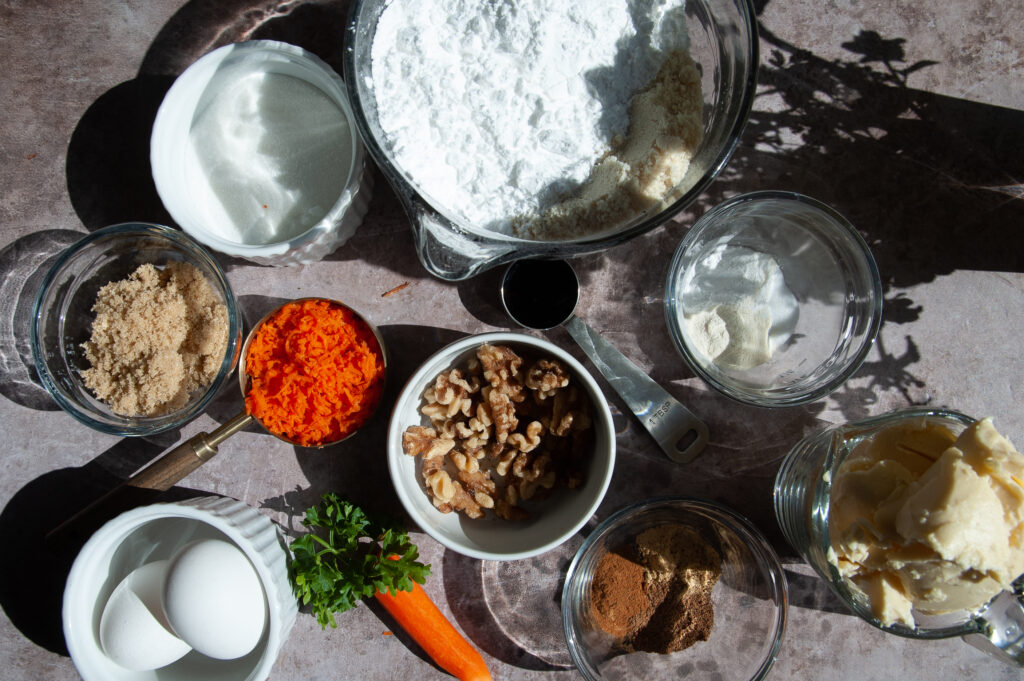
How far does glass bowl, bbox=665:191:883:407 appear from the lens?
1.24 m

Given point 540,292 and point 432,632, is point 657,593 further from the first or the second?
point 540,292

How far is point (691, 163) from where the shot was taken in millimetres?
1128

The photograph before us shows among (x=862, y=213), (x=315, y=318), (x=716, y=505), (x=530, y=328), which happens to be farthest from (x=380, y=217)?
(x=862, y=213)

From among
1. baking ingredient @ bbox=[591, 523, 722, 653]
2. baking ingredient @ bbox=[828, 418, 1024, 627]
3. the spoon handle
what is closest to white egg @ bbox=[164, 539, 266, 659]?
baking ingredient @ bbox=[591, 523, 722, 653]

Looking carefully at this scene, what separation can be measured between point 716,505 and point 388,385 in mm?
722

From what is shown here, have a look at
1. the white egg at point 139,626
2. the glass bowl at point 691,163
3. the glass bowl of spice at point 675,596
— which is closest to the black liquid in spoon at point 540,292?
the glass bowl at point 691,163

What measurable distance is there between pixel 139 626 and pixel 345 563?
38cm

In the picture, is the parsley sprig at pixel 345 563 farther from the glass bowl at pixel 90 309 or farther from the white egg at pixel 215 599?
the glass bowl at pixel 90 309

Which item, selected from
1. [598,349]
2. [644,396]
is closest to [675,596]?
[644,396]

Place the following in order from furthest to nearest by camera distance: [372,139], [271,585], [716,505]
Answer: [716,505], [271,585], [372,139]

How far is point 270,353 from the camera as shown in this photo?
1.25m

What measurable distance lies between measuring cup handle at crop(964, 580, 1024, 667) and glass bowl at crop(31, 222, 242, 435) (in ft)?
4.85

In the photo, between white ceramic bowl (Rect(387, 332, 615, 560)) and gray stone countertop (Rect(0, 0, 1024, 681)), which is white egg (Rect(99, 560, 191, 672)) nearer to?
gray stone countertop (Rect(0, 0, 1024, 681))

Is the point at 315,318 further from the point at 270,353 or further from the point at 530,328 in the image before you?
the point at 530,328
